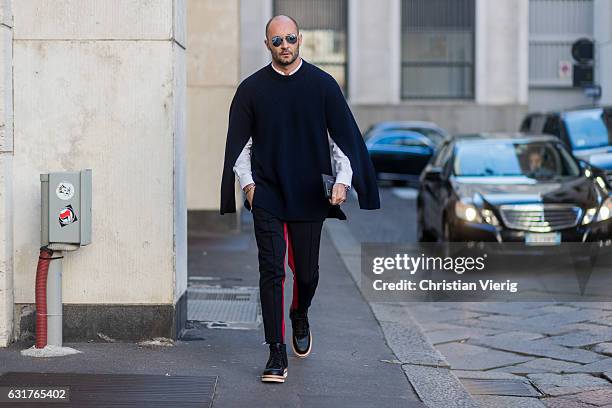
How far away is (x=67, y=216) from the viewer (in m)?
6.87

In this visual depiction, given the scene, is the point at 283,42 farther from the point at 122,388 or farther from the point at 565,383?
the point at 565,383

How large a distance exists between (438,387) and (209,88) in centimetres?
969

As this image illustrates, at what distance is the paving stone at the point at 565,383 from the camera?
6.75 meters

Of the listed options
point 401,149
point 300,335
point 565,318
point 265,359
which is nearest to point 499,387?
point 300,335

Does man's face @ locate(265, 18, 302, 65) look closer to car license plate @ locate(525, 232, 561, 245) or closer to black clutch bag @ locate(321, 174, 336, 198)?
black clutch bag @ locate(321, 174, 336, 198)

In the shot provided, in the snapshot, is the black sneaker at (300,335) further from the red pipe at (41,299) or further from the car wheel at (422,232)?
the car wheel at (422,232)

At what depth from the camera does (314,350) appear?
7391mm

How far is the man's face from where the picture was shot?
6387mm

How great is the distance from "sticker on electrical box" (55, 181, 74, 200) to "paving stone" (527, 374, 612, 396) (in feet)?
9.49

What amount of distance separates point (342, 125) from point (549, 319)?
340cm

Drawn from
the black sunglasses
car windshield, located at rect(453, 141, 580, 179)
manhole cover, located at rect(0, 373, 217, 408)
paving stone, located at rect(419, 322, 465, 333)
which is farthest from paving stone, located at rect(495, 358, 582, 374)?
car windshield, located at rect(453, 141, 580, 179)

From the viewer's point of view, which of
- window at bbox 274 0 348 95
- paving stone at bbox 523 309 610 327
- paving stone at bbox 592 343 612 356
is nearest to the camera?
paving stone at bbox 592 343 612 356

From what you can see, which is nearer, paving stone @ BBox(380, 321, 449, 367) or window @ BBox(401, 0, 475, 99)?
paving stone @ BBox(380, 321, 449, 367)

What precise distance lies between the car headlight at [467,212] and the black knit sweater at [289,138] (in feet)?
17.9
